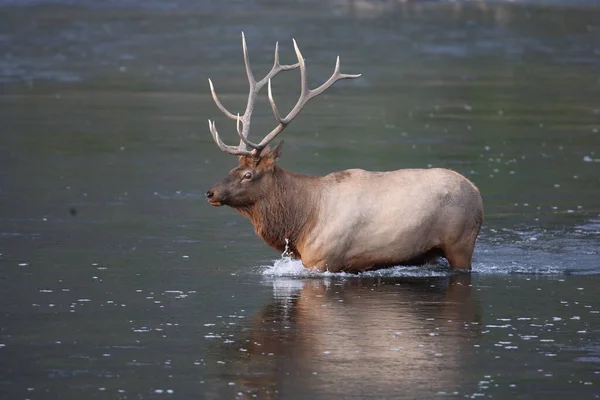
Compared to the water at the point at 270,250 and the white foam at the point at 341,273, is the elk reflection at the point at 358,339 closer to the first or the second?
the water at the point at 270,250

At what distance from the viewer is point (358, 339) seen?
A: 9.94 metres

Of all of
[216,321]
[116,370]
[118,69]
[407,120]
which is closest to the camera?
[116,370]

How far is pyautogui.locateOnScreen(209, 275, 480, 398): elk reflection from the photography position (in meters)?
8.83

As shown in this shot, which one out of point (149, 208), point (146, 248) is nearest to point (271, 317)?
point (146, 248)

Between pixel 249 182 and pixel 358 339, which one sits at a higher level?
pixel 249 182

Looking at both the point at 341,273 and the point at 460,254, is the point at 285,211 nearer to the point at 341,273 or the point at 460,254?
the point at 341,273

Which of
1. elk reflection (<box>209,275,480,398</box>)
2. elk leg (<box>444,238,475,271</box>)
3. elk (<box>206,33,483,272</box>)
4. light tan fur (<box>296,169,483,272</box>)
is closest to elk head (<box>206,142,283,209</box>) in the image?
elk (<box>206,33,483,272</box>)

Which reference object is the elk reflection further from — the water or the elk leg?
the elk leg

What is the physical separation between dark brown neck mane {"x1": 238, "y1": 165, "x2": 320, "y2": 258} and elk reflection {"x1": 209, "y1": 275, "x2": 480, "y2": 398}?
1.86 feet

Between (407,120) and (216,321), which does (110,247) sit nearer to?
(216,321)

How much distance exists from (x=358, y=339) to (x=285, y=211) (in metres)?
2.68

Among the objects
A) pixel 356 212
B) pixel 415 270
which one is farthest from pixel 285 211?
pixel 415 270

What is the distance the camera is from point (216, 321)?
34.4 ft

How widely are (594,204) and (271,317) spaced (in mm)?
5928
